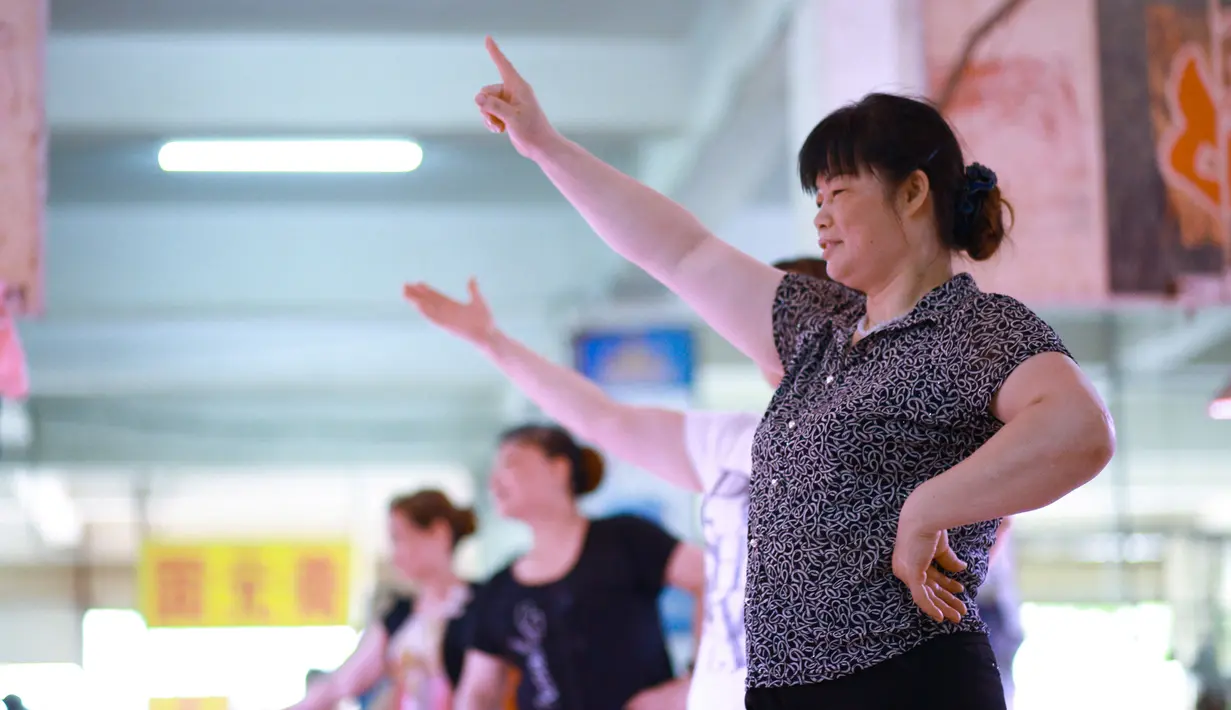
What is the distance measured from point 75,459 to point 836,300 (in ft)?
37.3

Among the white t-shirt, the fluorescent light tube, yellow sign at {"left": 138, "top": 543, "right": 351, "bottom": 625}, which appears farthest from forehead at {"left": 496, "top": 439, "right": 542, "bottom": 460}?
yellow sign at {"left": 138, "top": 543, "right": 351, "bottom": 625}

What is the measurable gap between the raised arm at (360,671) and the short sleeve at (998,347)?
3346 mm

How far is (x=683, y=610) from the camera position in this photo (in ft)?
25.6

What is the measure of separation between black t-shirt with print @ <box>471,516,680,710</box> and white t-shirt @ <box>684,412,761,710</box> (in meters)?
1.01

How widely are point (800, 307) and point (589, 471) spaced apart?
2114 millimetres

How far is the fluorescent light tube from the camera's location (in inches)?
259

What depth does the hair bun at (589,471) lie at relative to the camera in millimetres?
3773

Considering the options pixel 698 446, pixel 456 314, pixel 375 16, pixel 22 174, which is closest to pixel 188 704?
pixel 375 16

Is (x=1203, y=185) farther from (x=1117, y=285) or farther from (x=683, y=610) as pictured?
(x=683, y=610)

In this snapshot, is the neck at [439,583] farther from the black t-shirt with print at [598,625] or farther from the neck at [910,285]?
the neck at [910,285]

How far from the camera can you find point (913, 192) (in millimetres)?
1539

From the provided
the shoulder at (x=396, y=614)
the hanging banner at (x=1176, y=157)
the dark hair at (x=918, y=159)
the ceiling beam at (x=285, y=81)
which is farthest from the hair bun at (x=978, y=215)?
the ceiling beam at (x=285, y=81)

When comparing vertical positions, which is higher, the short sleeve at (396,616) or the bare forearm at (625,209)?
the bare forearm at (625,209)

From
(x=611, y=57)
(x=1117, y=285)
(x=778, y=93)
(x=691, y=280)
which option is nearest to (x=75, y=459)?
(x=611, y=57)
